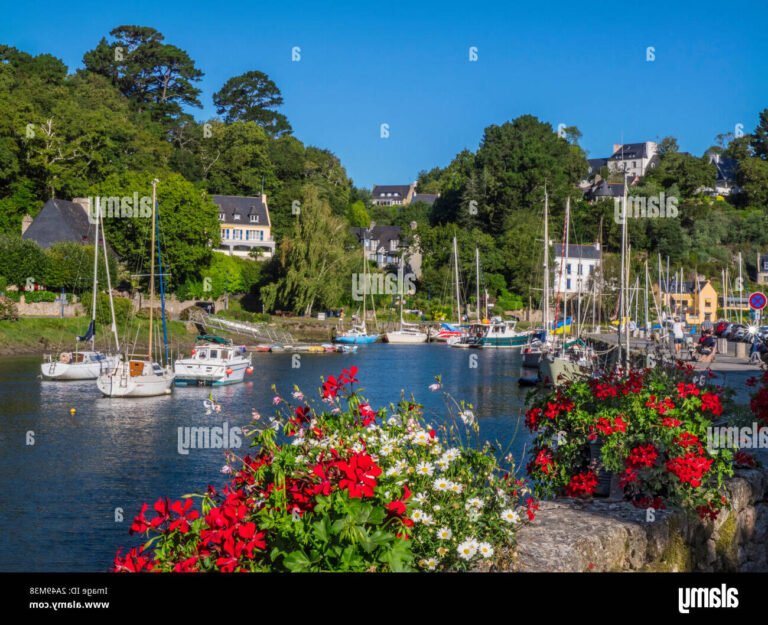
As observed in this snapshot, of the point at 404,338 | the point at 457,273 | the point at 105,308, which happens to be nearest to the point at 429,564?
the point at 105,308

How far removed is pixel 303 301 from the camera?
87.7 m

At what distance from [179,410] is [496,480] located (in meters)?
32.9

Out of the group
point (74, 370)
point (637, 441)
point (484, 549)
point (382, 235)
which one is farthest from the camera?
point (382, 235)

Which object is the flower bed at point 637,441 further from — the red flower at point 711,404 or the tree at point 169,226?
the tree at point 169,226

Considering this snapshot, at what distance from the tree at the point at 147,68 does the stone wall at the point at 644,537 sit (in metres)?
125

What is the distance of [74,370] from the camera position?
48250mm

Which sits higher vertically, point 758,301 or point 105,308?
point 758,301

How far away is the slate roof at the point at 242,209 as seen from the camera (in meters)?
108

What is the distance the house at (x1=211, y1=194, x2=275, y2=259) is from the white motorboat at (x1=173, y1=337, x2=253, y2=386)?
5853cm

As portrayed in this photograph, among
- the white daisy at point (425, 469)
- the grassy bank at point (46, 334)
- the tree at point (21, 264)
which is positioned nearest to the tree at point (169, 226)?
the tree at point (21, 264)

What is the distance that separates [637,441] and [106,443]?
2432 centimetres

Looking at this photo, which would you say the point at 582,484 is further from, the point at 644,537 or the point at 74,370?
the point at 74,370

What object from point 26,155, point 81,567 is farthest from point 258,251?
point 81,567
